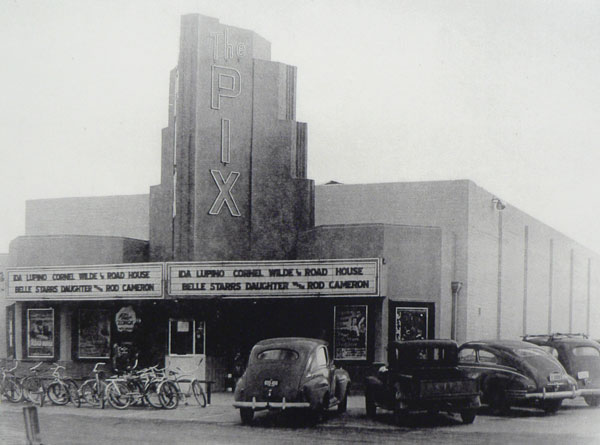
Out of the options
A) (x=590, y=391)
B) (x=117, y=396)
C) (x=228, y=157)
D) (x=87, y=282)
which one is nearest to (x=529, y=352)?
(x=590, y=391)

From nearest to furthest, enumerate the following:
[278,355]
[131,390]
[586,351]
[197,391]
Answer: [278,355] → [131,390] → [197,391] → [586,351]

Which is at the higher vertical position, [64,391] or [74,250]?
[74,250]

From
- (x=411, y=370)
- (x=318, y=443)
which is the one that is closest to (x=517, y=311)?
(x=411, y=370)

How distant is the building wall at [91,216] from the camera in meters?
33.7

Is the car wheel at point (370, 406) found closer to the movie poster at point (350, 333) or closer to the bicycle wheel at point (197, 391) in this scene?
the bicycle wheel at point (197, 391)

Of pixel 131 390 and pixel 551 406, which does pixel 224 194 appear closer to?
pixel 131 390

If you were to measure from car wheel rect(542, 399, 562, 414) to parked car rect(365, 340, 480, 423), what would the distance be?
214 cm

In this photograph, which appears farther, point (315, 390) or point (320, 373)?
point (320, 373)

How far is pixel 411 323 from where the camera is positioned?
22.0m

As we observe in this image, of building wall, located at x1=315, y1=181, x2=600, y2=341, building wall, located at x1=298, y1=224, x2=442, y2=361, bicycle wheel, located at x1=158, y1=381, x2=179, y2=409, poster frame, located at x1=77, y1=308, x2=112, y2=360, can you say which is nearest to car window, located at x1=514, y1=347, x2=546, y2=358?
building wall, located at x1=298, y1=224, x2=442, y2=361

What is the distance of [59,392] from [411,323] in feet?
29.7

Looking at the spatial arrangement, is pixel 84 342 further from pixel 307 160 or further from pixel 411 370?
pixel 411 370

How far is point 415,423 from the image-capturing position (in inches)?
607

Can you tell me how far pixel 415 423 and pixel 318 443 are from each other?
2922 millimetres
